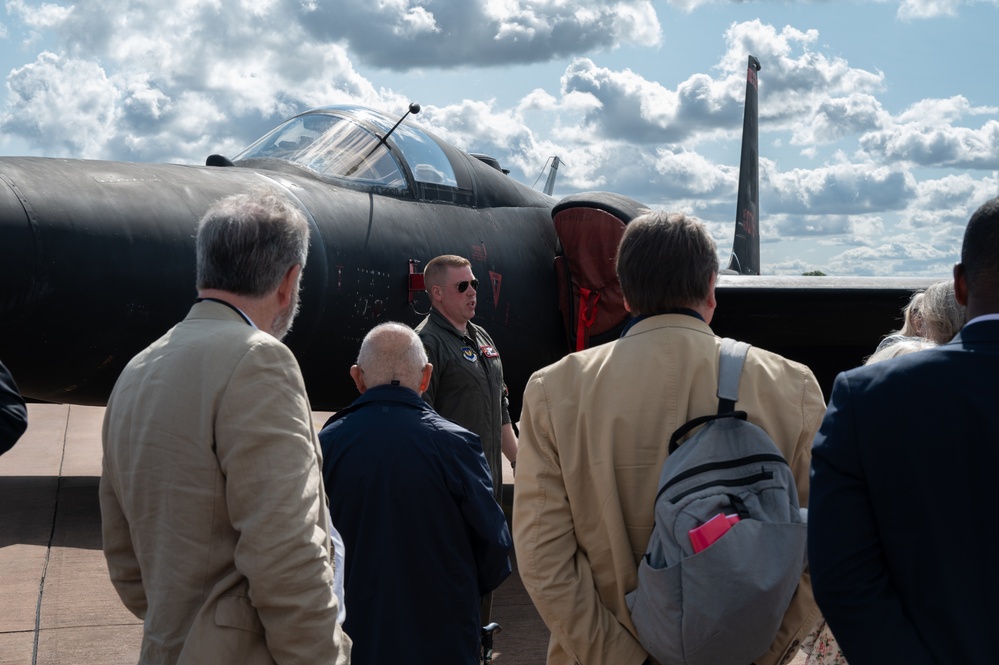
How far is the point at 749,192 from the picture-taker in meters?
17.2

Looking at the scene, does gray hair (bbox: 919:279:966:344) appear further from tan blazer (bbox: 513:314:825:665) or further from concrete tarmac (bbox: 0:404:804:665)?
concrete tarmac (bbox: 0:404:804:665)

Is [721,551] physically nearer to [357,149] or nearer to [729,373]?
[729,373]

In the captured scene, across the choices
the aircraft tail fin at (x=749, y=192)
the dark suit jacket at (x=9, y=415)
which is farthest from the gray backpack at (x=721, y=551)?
the aircraft tail fin at (x=749, y=192)

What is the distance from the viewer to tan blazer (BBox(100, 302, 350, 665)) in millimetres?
2162

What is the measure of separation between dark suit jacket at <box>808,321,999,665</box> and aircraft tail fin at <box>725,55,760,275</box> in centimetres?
1458

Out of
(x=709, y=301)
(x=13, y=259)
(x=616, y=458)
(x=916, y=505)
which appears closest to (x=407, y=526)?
(x=616, y=458)

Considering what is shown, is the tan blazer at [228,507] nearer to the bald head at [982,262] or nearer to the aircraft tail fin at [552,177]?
the bald head at [982,262]

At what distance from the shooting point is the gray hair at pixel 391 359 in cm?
345

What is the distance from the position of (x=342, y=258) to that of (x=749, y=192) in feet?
40.5

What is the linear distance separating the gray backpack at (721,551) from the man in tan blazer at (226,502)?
757 millimetres

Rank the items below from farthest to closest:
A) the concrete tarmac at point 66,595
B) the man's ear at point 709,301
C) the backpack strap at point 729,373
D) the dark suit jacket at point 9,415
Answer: the concrete tarmac at point 66,595 < the dark suit jacket at point 9,415 < the man's ear at point 709,301 < the backpack strap at point 729,373

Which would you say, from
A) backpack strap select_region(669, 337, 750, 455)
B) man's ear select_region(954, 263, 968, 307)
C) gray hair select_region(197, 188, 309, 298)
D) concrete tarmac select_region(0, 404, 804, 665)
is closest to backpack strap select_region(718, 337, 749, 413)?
backpack strap select_region(669, 337, 750, 455)

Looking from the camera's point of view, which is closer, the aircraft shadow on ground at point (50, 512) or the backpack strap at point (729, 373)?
the backpack strap at point (729, 373)

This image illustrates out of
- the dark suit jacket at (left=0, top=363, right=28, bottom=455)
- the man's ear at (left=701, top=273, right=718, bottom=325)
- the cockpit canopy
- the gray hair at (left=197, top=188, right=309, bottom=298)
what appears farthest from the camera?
the cockpit canopy
